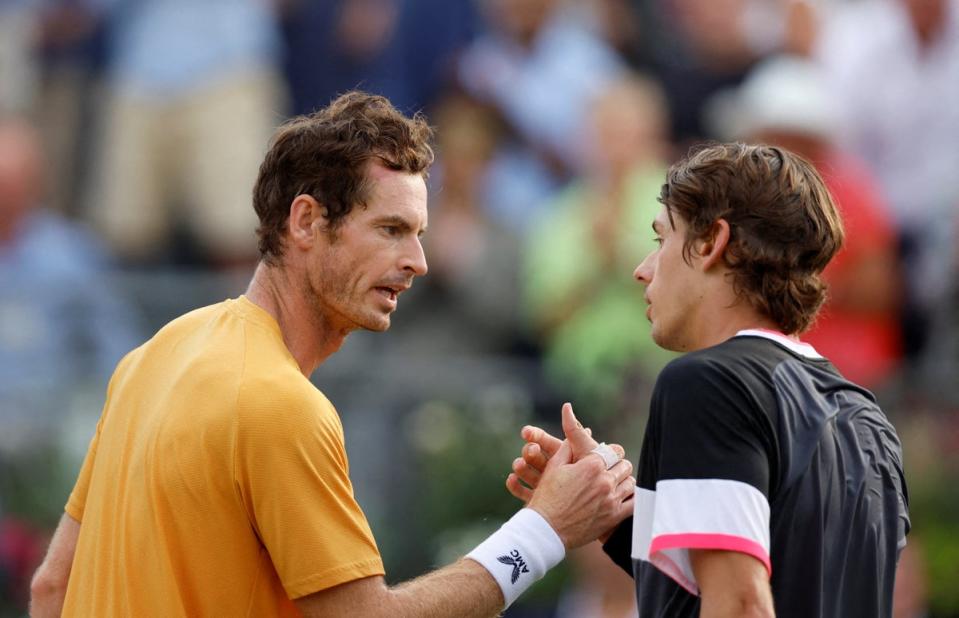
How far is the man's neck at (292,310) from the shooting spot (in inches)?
143

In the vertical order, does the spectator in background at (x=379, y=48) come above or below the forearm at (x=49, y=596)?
above

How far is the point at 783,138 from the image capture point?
8.70 metres

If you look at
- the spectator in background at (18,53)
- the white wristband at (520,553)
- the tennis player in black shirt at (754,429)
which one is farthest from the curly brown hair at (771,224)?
the spectator in background at (18,53)

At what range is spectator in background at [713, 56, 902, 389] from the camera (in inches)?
322

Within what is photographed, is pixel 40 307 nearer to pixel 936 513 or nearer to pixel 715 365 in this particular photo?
pixel 936 513

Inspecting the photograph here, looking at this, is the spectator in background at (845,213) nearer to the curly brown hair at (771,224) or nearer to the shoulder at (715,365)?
the curly brown hair at (771,224)

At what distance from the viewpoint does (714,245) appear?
317cm

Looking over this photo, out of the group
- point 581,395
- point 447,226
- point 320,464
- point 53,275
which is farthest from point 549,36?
point 320,464

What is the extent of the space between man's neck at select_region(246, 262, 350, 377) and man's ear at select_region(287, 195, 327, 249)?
87 millimetres

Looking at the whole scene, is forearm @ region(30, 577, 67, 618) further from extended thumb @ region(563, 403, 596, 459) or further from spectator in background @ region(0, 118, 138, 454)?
spectator in background @ region(0, 118, 138, 454)

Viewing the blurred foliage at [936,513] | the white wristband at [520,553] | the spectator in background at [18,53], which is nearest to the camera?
the white wristband at [520,553]

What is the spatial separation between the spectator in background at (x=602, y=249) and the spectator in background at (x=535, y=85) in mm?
236

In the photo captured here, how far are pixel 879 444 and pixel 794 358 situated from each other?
0.96 ft

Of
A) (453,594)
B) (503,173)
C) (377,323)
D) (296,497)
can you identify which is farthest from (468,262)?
(296,497)
